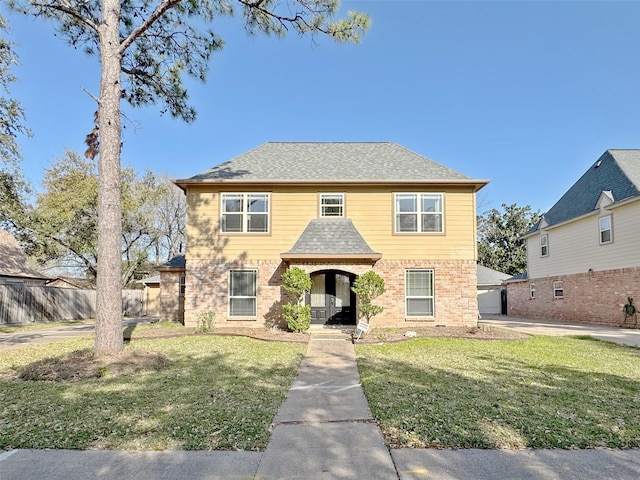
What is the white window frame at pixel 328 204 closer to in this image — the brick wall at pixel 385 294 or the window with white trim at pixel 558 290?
the brick wall at pixel 385 294

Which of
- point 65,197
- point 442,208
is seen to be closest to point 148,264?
point 65,197

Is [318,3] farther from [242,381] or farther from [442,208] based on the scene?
[242,381]

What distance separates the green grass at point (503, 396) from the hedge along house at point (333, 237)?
3.78 m

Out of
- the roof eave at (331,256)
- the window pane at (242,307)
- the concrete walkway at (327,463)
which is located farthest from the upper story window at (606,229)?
the concrete walkway at (327,463)

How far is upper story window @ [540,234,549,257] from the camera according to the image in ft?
68.9

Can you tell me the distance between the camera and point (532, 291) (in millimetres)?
22484

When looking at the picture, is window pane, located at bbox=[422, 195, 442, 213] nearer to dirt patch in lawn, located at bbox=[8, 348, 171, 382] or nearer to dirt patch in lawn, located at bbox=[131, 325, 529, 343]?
dirt patch in lawn, located at bbox=[131, 325, 529, 343]

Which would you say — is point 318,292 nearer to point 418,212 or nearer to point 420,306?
point 420,306

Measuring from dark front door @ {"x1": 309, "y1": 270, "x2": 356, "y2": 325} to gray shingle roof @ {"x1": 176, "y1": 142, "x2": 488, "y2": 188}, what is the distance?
11.2 feet

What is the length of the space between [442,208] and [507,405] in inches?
368

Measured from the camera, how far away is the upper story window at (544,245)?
2102 cm

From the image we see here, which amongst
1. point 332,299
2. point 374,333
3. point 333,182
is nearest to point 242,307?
point 332,299

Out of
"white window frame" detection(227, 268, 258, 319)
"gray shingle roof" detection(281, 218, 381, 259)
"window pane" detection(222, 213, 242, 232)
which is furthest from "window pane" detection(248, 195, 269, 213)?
"white window frame" detection(227, 268, 258, 319)

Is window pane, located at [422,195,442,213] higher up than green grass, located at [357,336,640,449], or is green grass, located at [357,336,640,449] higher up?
window pane, located at [422,195,442,213]
